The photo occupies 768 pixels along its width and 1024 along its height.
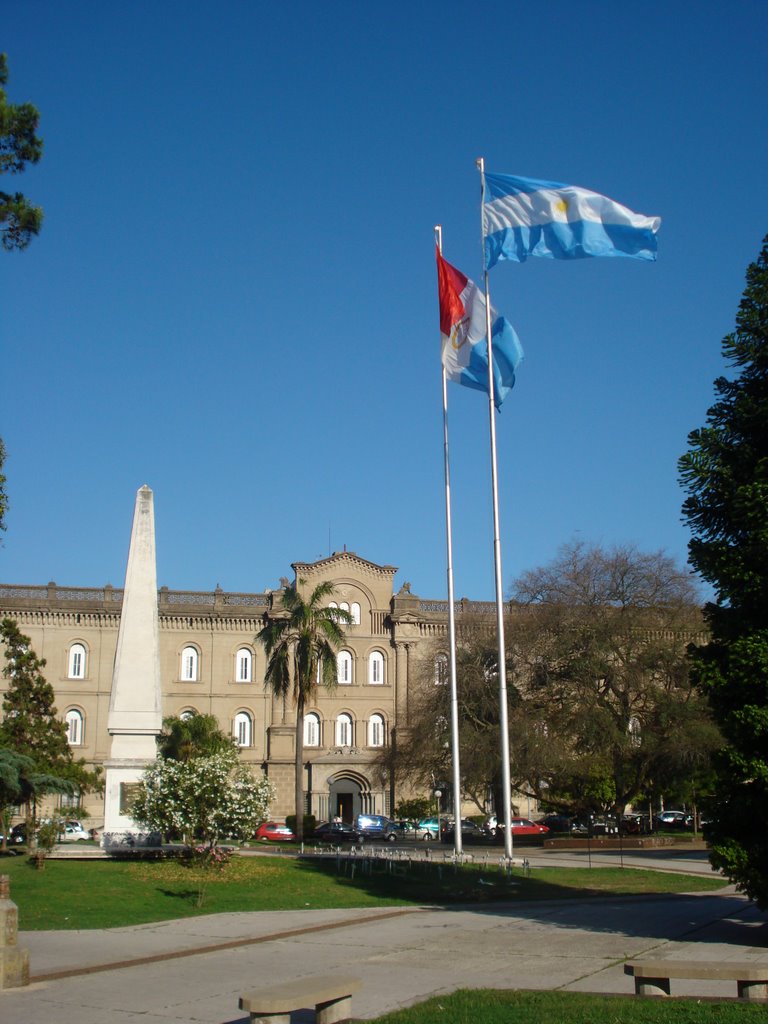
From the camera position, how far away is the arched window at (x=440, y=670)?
48203mm

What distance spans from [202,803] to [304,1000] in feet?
50.6

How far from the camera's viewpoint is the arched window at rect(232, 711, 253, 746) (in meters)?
64.5

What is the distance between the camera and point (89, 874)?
22141 mm

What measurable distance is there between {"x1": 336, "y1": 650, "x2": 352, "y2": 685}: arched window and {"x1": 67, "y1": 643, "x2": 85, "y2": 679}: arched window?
1483cm

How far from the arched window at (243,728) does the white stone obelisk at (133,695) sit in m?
36.4

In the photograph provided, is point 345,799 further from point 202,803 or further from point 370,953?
point 370,953

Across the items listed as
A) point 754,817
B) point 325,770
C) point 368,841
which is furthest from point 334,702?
point 754,817

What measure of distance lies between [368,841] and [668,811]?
22400 millimetres

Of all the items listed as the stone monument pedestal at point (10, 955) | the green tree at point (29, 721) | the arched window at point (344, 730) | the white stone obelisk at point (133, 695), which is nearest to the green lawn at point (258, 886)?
the white stone obelisk at point (133, 695)

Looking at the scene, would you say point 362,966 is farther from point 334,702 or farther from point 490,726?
point 334,702

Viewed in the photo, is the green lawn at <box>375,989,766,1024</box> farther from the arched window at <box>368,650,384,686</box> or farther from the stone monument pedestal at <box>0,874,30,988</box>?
the arched window at <box>368,650,384,686</box>

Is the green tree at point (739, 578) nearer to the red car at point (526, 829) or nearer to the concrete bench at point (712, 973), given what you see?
the concrete bench at point (712, 973)

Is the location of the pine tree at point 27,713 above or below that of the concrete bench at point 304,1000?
above

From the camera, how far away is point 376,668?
6738cm
